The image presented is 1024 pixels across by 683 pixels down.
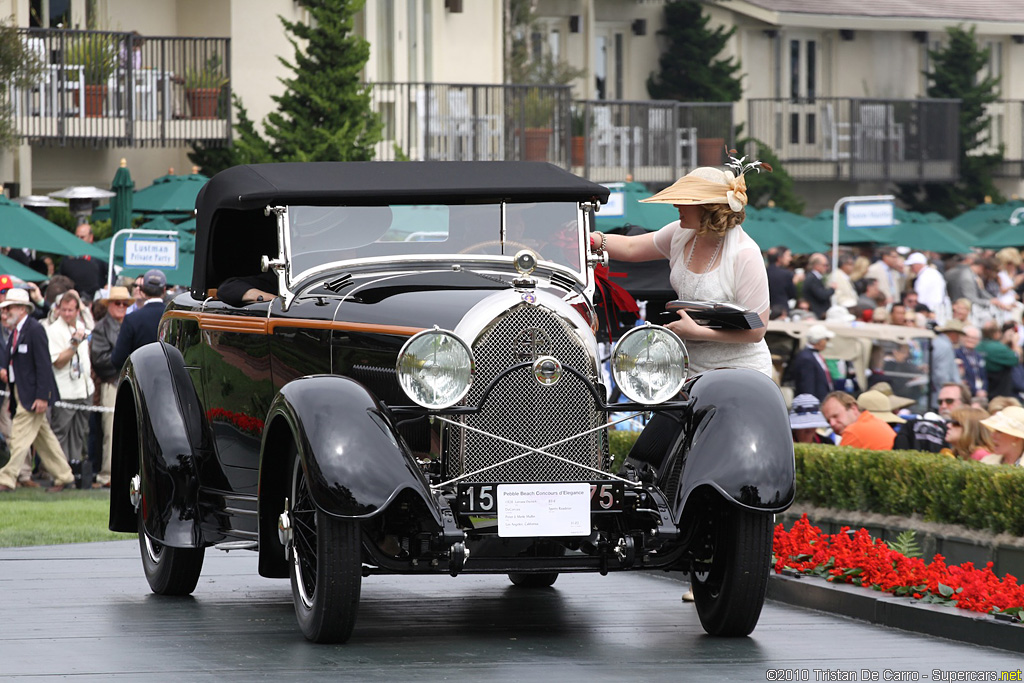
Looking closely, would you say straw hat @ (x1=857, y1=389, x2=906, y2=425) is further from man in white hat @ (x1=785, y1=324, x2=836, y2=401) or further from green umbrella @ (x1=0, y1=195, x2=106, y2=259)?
green umbrella @ (x1=0, y1=195, x2=106, y2=259)

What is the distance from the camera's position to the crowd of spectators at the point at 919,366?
491 inches

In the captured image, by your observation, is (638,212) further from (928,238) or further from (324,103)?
(928,238)

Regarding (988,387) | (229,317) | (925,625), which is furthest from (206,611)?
(988,387)

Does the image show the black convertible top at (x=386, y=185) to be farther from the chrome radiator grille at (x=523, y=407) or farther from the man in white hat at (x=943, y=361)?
the man in white hat at (x=943, y=361)

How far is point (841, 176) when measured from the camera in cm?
4431

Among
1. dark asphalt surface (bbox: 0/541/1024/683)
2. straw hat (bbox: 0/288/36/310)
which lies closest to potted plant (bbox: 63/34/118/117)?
straw hat (bbox: 0/288/36/310)

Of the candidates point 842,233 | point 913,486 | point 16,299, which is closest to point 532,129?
point 842,233

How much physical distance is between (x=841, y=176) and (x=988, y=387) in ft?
80.7

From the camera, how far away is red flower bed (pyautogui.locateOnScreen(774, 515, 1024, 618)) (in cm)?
833

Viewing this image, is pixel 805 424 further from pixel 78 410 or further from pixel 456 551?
pixel 78 410

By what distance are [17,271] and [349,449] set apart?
1348cm

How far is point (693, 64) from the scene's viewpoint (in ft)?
136

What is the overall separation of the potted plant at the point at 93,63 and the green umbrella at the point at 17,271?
6652mm

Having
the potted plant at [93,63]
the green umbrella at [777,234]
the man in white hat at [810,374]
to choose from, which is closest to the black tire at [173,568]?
the man in white hat at [810,374]
